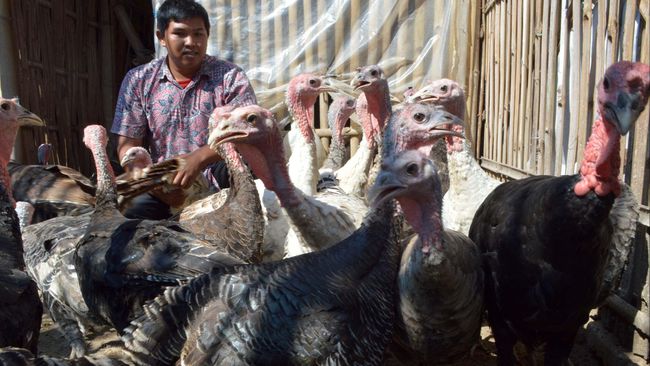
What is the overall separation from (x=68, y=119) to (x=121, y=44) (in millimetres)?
1729

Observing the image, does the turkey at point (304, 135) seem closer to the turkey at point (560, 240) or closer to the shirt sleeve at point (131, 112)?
the shirt sleeve at point (131, 112)

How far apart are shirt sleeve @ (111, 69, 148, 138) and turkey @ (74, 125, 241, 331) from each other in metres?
1.77

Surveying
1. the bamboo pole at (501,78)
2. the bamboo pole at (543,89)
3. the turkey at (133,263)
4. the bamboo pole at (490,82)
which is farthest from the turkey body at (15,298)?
the bamboo pole at (490,82)

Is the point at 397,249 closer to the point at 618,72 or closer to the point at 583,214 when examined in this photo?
the point at 583,214

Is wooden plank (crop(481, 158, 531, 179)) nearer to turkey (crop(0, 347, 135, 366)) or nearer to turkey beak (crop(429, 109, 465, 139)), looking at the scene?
turkey beak (crop(429, 109, 465, 139))

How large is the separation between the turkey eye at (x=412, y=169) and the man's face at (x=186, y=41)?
282 centimetres

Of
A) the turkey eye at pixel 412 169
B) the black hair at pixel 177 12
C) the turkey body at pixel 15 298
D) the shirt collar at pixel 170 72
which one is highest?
the black hair at pixel 177 12

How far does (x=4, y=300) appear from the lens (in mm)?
2504

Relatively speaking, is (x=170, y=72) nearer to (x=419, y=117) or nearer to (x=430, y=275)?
(x=419, y=117)

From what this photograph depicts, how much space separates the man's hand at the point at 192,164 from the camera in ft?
13.8

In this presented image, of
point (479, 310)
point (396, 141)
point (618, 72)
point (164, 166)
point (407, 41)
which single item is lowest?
point (479, 310)

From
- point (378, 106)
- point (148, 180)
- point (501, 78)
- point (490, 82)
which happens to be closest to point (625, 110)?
point (378, 106)

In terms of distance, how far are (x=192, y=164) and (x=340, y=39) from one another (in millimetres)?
3328

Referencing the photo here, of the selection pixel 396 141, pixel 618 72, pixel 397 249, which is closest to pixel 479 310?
pixel 397 249
